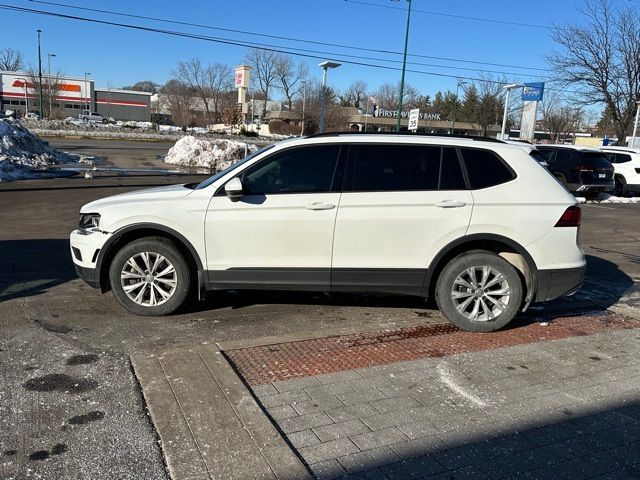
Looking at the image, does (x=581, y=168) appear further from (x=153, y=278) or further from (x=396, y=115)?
(x=396, y=115)

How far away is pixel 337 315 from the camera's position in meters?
5.44

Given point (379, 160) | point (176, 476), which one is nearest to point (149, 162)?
point (379, 160)

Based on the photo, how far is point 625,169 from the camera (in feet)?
65.6

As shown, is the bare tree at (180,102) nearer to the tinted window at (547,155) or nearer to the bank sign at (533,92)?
the bank sign at (533,92)

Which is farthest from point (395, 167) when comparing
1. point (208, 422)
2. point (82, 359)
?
point (82, 359)

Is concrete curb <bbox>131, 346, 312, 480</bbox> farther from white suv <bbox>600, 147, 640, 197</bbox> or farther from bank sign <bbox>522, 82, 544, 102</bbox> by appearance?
bank sign <bbox>522, 82, 544, 102</bbox>

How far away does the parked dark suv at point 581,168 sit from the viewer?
17750mm

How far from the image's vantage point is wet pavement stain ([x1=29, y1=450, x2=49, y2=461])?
2.88 m

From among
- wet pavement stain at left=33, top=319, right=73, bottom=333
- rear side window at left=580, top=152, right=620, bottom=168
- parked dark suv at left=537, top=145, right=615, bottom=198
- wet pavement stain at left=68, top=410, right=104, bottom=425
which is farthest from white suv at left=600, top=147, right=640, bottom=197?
wet pavement stain at left=68, top=410, right=104, bottom=425

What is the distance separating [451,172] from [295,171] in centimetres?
148

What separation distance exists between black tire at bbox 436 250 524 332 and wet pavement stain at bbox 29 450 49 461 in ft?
11.4

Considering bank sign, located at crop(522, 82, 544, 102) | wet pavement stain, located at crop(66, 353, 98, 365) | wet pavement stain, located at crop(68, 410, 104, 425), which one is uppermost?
bank sign, located at crop(522, 82, 544, 102)

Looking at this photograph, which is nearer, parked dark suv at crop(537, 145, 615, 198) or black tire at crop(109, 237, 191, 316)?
black tire at crop(109, 237, 191, 316)

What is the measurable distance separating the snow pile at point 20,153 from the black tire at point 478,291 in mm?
15567
